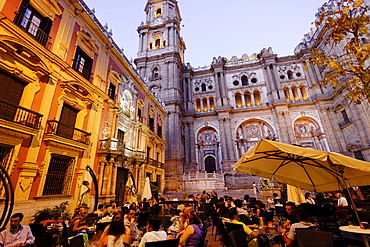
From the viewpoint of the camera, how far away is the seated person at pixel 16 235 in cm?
402

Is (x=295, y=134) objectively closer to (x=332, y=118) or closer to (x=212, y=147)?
(x=332, y=118)

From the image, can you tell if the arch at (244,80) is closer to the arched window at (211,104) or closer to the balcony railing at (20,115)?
the arched window at (211,104)

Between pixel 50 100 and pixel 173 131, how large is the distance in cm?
1825

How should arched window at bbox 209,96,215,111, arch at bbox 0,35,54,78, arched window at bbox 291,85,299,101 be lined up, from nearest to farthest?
arch at bbox 0,35,54,78, arched window at bbox 291,85,299,101, arched window at bbox 209,96,215,111

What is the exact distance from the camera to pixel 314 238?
9.75 ft

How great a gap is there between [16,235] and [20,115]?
15.2 feet

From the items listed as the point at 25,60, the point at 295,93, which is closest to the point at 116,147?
the point at 25,60

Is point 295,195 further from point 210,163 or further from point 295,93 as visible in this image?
point 295,93

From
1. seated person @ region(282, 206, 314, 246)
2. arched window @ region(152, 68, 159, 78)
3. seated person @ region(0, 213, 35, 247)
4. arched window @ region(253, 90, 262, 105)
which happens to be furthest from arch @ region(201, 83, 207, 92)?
seated person @ region(0, 213, 35, 247)

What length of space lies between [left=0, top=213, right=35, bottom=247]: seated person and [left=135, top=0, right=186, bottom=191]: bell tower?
18960 mm

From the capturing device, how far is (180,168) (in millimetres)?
24031

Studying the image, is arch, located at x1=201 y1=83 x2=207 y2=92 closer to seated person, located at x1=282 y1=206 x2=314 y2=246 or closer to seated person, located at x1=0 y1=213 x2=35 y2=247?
seated person, located at x1=282 y1=206 x2=314 y2=246

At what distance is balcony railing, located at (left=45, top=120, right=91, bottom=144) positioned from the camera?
26.5 ft

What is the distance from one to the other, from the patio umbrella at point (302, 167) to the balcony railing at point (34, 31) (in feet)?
32.1
